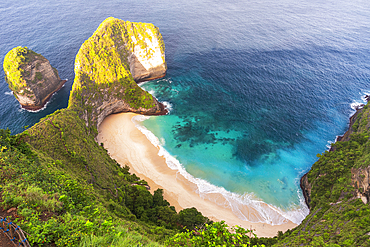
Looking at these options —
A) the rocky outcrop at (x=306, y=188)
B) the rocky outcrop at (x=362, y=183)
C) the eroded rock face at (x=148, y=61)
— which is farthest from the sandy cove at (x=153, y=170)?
the eroded rock face at (x=148, y=61)

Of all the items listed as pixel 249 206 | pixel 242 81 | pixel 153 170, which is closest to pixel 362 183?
pixel 249 206

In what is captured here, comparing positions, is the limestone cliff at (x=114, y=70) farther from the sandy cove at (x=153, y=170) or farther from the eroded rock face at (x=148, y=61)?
the sandy cove at (x=153, y=170)

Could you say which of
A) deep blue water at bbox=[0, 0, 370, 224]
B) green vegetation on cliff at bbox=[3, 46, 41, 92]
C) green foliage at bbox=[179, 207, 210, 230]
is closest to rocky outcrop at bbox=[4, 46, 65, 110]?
green vegetation on cliff at bbox=[3, 46, 41, 92]

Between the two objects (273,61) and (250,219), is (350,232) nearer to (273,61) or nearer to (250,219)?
(250,219)

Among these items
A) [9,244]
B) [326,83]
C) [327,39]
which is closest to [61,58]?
[9,244]

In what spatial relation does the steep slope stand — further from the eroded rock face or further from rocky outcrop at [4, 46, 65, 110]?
rocky outcrop at [4, 46, 65, 110]
